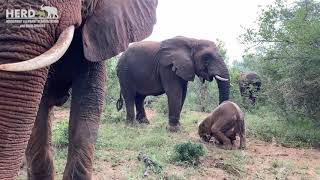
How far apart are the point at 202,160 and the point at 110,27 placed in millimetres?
3720

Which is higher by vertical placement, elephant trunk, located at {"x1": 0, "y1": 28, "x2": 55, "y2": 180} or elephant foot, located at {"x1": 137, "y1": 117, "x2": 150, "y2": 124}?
elephant trunk, located at {"x1": 0, "y1": 28, "x2": 55, "y2": 180}

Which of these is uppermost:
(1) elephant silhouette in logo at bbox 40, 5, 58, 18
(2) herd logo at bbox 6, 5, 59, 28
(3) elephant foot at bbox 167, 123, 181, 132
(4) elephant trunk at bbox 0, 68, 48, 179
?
(1) elephant silhouette in logo at bbox 40, 5, 58, 18

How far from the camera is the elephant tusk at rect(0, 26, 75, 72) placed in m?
2.67

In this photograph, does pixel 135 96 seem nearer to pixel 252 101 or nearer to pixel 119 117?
pixel 119 117

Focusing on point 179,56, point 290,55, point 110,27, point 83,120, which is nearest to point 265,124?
point 290,55

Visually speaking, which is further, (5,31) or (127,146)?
(127,146)

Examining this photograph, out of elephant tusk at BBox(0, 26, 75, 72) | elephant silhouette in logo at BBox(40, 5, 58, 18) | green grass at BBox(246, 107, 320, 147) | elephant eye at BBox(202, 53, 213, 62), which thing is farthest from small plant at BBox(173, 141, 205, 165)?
elephant eye at BBox(202, 53, 213, 62)

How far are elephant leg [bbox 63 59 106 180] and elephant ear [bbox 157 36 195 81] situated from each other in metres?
6.86

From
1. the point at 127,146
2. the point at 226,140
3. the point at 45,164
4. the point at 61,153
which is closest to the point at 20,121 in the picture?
the point at 45,164

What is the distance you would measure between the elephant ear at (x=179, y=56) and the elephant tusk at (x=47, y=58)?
26.2 feet

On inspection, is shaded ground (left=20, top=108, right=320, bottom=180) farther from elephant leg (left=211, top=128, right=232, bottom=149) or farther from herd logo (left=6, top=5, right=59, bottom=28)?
herd logo (left=6, top=5, right=59, bottom=28)

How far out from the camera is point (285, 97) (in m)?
10.9

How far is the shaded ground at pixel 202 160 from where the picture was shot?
6.47 metres

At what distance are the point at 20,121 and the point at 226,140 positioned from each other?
20.5 ft
